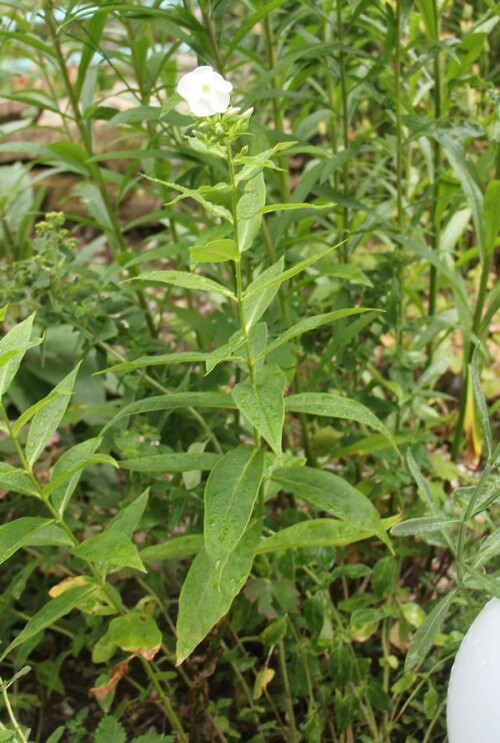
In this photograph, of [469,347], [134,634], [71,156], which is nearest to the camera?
[134,634]

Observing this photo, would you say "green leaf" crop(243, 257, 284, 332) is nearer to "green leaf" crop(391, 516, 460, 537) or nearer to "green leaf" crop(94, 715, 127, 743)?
"green leaf" crop(391, 516, 460, 537)

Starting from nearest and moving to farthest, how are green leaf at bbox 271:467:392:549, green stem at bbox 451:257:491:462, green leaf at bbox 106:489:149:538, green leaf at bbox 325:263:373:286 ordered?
green leaf at bbox 271:467:392:549 < green leaf at bbox 106:489:149:538 < green leaf at bbox 325:263:373:286 < green stem at bbox 451:257:491:462

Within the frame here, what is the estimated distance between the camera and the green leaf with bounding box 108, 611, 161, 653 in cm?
118

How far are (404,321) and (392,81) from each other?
472 millimetres

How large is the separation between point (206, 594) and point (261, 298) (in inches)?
15.1

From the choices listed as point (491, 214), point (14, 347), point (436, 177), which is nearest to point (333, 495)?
point (14, 347)

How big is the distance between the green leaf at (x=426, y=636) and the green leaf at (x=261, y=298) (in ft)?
1.52

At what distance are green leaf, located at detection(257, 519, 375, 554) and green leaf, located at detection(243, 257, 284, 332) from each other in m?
0.33

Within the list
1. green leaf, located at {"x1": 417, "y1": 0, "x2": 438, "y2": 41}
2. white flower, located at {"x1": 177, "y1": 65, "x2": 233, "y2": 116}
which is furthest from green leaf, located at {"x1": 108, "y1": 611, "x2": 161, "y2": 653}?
green leaf, located at {"x1": 417, "y1": 0, "x2": 438, "y2": 41}

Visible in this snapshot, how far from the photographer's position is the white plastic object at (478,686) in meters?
0.98

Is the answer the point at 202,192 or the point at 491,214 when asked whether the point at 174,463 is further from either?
the point at 491,214

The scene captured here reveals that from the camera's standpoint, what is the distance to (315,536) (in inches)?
48.4

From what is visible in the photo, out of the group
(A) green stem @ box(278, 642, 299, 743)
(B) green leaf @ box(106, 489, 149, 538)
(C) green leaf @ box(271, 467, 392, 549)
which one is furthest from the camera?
(A) green stem @ box(278, 642, 299, 743)

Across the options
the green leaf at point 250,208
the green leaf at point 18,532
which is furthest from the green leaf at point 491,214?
the green leaf at point 18,532
